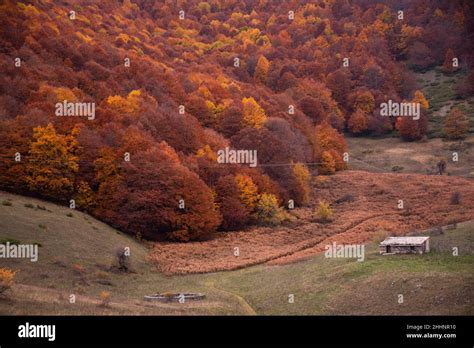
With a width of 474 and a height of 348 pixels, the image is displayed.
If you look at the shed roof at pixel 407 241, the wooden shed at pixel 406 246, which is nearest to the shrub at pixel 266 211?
the shed roof at pixel 407 241

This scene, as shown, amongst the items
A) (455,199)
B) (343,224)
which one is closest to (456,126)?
(455,199)

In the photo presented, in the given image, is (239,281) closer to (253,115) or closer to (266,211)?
(266,211)

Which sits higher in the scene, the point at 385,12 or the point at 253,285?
the point at 385,12

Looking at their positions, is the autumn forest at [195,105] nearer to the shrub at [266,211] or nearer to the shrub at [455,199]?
the shrub at [266,211]

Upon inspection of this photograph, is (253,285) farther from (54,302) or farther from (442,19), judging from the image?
(442,19)

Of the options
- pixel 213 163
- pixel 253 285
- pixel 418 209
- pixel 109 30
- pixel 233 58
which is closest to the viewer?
pixel 253 285

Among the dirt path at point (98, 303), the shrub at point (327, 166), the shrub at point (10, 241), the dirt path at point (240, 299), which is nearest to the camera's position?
the dirt path at point (98, 303)

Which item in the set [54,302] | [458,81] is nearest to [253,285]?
[54,302]
